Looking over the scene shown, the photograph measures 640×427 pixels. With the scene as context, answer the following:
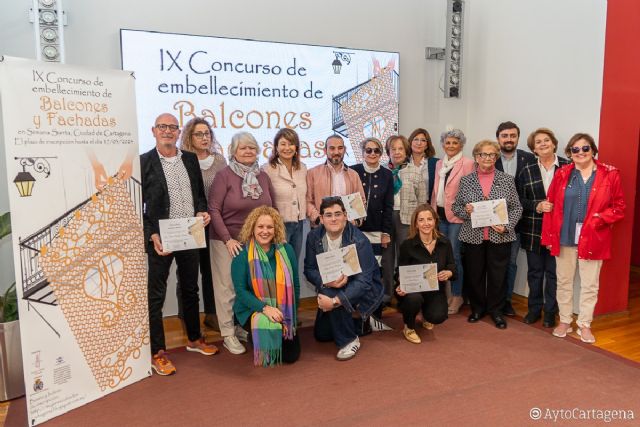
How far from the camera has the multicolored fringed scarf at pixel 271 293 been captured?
10.9 ft

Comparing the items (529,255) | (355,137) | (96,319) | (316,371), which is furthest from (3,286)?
(529,255)

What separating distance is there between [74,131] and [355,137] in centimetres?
299

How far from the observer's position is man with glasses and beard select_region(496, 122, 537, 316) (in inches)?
167

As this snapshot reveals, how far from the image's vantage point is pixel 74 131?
2.80m

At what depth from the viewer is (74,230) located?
2.81 m

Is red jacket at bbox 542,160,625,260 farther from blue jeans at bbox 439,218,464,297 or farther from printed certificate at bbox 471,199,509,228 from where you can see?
blue jeans at bbox 439,218,464,297

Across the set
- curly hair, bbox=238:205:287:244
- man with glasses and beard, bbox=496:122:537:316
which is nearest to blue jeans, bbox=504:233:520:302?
man with glasses and beard, bbox=496:122:537:316

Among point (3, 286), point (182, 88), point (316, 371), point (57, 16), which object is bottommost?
point (316, 371)

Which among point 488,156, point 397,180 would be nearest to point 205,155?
point 397,180

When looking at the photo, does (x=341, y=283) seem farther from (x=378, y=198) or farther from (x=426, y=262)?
(x=378, y=198)

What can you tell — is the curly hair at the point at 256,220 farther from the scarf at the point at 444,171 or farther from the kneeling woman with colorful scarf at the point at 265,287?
the scarf at the point at 444,171

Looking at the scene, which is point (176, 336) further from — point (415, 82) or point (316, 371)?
point (415, 82)

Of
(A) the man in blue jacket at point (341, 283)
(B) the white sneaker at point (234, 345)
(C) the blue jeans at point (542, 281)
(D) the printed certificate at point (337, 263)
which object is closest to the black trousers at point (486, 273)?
(C) the blue jeans at point (542, 281)

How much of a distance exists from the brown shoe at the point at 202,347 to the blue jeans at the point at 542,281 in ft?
8.28
